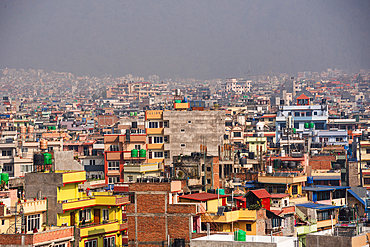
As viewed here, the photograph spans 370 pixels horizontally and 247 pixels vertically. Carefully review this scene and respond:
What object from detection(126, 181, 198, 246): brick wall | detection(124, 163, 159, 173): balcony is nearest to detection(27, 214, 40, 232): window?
→ detection(126, 181, 198, 246): brick wall

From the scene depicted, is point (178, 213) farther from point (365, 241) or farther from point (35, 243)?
point (365, 241)

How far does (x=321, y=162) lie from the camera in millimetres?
54031

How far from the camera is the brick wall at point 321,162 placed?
53562mm

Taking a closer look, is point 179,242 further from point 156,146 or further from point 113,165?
point 156,146

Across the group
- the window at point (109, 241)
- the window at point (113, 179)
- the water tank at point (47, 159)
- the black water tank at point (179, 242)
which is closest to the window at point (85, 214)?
the window at point (109, 241)

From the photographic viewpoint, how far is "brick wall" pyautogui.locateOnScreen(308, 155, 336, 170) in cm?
5356

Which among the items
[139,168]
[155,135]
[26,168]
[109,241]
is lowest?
[109,241]

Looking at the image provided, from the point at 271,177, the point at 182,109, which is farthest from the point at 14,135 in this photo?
the point at 271,177

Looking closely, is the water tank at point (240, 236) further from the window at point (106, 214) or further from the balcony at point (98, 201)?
the window at point (106, 214)

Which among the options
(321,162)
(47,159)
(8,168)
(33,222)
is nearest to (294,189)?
(47,159)

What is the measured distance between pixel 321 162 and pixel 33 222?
31.6 m

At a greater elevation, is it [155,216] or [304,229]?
[155,216]

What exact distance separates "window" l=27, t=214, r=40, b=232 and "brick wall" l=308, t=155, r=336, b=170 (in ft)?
98.8

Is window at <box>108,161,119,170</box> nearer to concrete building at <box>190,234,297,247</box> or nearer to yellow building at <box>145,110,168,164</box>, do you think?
yellow building at <box>145,110,168,164</box>
